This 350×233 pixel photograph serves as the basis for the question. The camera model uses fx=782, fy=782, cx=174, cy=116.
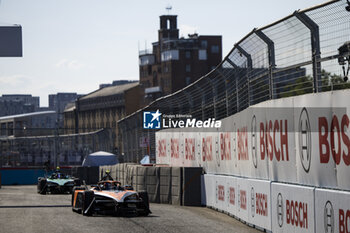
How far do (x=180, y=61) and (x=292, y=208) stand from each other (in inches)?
4275

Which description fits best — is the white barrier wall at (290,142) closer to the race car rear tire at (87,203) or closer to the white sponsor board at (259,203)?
the white sponsor board at (259,203)

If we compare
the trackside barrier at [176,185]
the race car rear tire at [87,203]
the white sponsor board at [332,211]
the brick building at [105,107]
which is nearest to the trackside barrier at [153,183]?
the trackside barrier at [176,185]

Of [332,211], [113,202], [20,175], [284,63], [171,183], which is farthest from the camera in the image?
[20,175]

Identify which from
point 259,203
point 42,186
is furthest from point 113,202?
point 42,186

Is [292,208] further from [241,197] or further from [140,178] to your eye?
[140,178]

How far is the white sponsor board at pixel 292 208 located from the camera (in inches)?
447

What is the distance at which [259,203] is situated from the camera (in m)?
14.5

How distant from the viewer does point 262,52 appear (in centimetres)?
1465

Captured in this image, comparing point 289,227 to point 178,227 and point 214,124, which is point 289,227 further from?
point 214,124

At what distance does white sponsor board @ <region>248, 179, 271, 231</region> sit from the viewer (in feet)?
45.2

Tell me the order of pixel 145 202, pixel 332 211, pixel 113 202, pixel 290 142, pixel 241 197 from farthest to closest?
pixel 113 202
pixel 145 202
pixel 241 197
pixel 290 142
pixel 332 211

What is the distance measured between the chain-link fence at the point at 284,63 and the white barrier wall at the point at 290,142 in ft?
0.98

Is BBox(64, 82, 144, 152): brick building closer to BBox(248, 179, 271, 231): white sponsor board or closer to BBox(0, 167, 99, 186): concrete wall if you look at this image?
BBox(0, 167, 99, 186): concrete wall

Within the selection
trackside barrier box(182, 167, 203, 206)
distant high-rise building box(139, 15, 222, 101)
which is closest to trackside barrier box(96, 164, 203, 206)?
trackside barrier box(182, 167, 203, 206)
